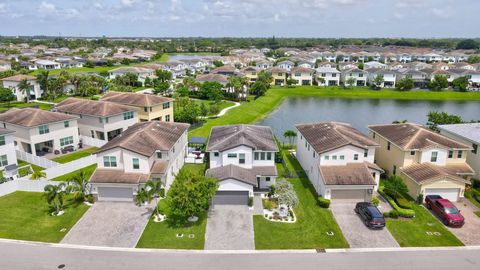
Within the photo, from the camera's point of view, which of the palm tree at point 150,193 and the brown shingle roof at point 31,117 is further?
the brown shingle roof at point 31,117

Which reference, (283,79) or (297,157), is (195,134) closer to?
(297,157)

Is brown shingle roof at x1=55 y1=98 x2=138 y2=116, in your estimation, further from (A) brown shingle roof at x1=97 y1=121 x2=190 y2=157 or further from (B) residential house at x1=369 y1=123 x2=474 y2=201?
(B) residential house at x1=369 y1=123 x2=474 y2=201

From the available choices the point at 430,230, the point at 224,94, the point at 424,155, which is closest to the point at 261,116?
the point at 224,94

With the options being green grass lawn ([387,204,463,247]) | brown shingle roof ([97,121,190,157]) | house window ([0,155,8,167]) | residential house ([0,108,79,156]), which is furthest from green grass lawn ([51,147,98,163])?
green grass lawn ([387,204,463,247])

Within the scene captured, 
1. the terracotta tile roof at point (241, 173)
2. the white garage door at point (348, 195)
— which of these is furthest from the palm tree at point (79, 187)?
the white garage door at point (348, 195)

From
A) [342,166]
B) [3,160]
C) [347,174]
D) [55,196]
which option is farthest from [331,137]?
[3,160]

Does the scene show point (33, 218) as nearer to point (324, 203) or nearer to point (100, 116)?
point (100, 116)

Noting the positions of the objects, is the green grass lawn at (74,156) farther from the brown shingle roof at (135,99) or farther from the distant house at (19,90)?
the distant house at (19,90)

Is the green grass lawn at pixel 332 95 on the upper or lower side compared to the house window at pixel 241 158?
lower
